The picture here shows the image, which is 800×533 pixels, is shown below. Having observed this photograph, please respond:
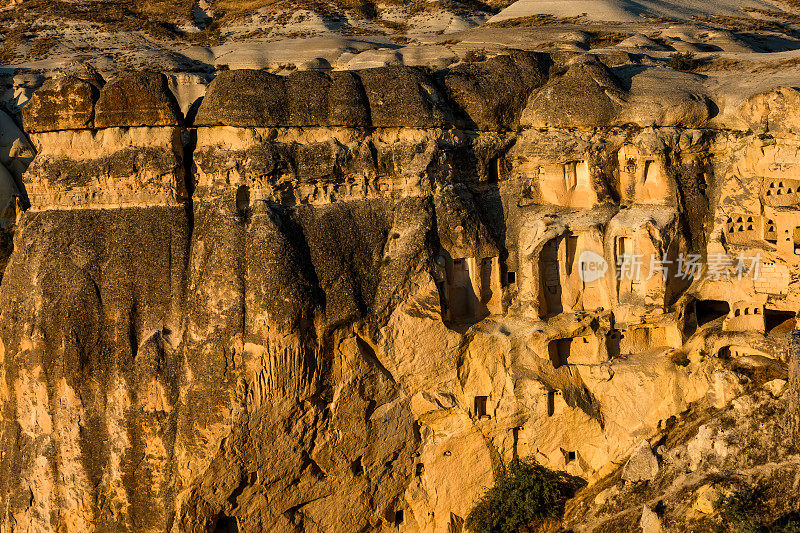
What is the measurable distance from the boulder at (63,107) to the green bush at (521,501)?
11000mm

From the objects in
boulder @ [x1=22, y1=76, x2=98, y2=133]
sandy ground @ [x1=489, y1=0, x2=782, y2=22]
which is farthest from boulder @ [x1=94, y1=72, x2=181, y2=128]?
sandy ground @ [x1=489, y1=0, x2=782, y2=22]

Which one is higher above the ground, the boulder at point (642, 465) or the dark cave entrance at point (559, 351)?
the dark cave entrance at point (559, 351)

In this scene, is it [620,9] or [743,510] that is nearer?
[743,510]

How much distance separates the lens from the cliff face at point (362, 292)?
1680 cm

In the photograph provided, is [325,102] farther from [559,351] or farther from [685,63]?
[685,63]

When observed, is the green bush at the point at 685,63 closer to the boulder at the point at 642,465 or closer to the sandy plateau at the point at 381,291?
the sandy plateau at the point at 381,291

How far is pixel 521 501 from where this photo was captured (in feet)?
56.5

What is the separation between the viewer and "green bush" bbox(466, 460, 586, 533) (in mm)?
17219

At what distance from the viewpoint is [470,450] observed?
59.2ft

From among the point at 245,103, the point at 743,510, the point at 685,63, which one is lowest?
the point at 743,510

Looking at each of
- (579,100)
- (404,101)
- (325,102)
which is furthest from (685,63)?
(325,102)

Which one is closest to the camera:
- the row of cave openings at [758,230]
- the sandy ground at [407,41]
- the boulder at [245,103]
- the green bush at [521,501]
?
the row of cave openings at [758,230]

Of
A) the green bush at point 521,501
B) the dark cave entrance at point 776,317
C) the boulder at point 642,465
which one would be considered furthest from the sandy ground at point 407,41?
the green bush at point 521,501

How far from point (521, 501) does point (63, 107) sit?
12.0 metres
